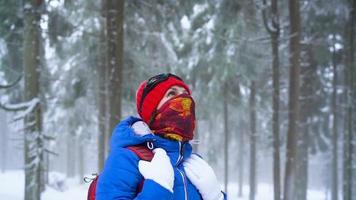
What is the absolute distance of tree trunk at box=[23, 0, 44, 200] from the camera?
9.12 m

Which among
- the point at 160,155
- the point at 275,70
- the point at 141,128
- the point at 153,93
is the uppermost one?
the point at 275,70

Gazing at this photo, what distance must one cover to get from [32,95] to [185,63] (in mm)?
13862

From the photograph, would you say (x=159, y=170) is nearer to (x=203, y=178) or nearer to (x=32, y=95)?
(x=203, y=178)

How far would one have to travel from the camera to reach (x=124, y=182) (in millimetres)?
2049

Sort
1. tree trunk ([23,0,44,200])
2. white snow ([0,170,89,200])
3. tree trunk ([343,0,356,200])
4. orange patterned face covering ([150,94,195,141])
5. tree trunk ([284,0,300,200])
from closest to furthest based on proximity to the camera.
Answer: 1. orange patterned face covering ([150,94,195,141])
2. tree trunk ([23,0,44,200])
3. tree trunk ([284,0,300,200])
4. tree trunk ([343,0,356,200])
5. white snow ([0,170,89,200])

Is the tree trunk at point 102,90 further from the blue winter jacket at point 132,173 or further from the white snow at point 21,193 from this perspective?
the blue winter jacket at point 132,173

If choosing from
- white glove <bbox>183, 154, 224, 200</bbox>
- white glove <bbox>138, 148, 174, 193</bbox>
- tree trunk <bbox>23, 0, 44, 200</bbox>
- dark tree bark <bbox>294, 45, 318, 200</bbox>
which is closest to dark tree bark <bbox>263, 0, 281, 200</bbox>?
dark tree bark <bbox>294, 45, 318, 200</bbox>

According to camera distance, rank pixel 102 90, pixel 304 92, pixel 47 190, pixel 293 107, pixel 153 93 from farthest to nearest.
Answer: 1. pixel 47 190
2. pixel 304 92
3. pixel 102 90
4. pixel 293 107
5. pixel 153 93

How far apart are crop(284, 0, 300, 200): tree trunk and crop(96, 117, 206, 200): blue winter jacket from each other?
10350mm

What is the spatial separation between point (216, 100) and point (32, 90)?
14770 millimetres

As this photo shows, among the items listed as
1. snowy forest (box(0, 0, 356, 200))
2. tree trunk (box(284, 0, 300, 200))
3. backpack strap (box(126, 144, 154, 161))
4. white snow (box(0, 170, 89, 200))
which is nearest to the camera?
backpack strap (box(126, 144, 154, 161))

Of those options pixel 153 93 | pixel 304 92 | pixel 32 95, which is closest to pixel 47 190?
pixel 304 92

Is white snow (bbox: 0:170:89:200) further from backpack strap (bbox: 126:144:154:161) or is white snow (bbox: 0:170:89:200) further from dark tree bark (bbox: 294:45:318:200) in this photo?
backpack strap (bbox: 126:144:154:161)

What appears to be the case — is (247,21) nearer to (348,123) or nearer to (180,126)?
(348,123)
